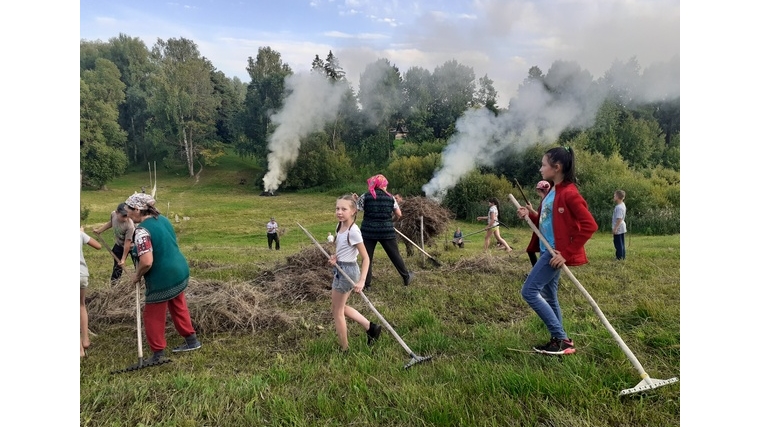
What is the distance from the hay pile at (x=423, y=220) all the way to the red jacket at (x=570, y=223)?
6991 millimetres

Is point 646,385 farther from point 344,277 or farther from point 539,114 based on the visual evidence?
point 539,114

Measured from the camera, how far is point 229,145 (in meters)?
52.8

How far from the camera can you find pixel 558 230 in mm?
3988

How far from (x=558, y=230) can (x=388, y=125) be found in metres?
37.8

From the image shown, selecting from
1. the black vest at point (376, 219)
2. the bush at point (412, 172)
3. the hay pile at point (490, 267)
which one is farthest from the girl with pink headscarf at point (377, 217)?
the bush at point (412, 172)

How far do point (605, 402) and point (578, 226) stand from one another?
1.42 m

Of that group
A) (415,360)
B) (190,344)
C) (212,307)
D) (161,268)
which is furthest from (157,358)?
(415,360)

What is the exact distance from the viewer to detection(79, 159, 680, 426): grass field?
314cm

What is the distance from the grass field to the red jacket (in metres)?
0.92

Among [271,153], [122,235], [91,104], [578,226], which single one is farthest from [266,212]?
[578,226]

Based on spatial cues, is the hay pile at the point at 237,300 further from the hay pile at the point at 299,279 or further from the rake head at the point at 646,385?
the rake head at the point at 646,385

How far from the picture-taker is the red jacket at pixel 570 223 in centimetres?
384

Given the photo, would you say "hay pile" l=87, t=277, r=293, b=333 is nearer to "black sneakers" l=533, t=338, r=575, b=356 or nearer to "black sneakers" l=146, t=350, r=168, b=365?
"black sneakers" l=146, t=350, r=168, b=365

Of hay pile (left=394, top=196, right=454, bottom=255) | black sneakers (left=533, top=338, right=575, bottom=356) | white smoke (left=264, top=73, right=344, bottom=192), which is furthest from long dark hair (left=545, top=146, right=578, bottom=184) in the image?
white smoke (left=264, top=73, right=344, bottom=192)
